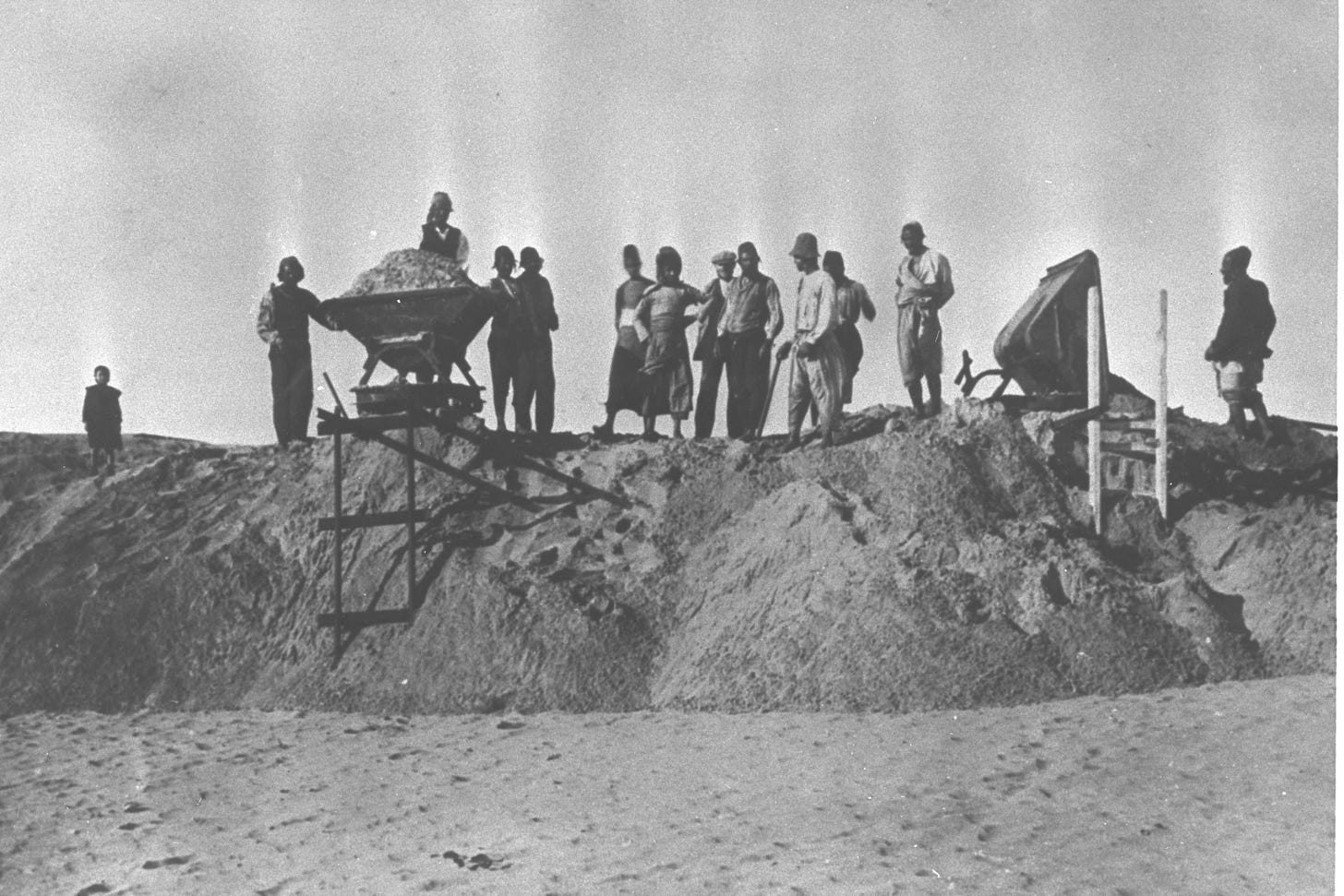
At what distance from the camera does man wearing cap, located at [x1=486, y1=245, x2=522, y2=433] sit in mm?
16609

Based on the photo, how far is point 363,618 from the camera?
15289 millimetres

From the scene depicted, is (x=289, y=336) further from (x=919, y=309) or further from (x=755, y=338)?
A: (x=919, y=309)

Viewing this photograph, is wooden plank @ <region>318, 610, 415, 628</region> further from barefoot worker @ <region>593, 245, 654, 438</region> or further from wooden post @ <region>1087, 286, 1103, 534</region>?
wooden post @ <region>1087, 286, 1103, 534</region>

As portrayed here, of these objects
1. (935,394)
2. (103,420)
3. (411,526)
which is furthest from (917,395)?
(103,420)

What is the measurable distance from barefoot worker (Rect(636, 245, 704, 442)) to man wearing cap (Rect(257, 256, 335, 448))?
2674mm

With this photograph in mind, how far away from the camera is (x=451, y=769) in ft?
42.5

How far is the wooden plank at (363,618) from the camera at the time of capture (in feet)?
49.9

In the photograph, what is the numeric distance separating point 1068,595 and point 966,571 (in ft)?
2.40

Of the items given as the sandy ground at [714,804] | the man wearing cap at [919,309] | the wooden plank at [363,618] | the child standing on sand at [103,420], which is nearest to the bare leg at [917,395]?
the man wearing cap at [919,309]

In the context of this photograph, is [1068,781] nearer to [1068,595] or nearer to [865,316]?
[1068,595]

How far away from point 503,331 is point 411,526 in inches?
84.2

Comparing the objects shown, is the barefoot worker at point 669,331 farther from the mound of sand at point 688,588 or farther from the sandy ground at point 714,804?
the sandy ground at point 714,804

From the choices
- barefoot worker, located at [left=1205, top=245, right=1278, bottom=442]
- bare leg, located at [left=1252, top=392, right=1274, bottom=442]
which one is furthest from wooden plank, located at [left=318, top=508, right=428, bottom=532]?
bare leg, located at [left=1252, top=392, right=1274, bottom=442]

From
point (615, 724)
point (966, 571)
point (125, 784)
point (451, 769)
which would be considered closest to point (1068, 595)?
point (966, 571)
